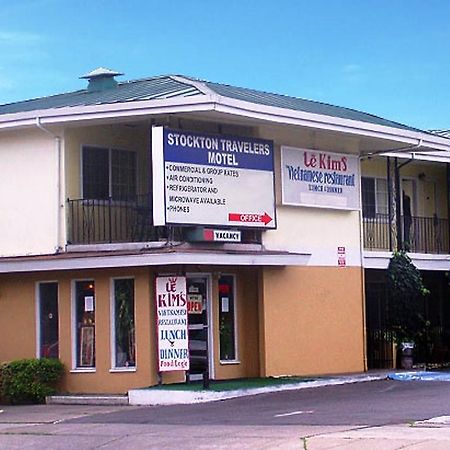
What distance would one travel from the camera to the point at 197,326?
76.3ft

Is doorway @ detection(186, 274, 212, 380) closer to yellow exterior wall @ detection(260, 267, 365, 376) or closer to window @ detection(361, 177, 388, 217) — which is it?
yellow exterior wall @ detection(260, 267, 365, 376)

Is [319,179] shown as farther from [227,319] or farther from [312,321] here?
[227,319]

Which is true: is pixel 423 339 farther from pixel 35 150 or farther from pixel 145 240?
pixel 35 150

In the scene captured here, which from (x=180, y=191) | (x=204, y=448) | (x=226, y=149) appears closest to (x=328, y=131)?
(x=226, y=149)

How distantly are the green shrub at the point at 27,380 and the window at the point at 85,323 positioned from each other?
1.90 ft

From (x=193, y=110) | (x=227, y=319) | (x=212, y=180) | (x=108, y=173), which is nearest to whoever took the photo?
(x=193, y=110)

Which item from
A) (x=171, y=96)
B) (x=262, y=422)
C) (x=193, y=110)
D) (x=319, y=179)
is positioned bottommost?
(x=262, y=422)

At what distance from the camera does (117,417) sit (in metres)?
19.1

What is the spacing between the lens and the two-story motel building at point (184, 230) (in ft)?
72.5

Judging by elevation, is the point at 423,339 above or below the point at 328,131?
below

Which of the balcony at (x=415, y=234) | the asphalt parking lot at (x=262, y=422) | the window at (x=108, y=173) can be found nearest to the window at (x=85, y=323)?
the asphalt parking lot at (x=262, y=422)

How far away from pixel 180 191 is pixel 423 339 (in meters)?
9.61

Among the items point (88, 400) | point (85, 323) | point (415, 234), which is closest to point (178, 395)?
point (88, 400)

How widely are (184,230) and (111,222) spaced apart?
6.37ft
